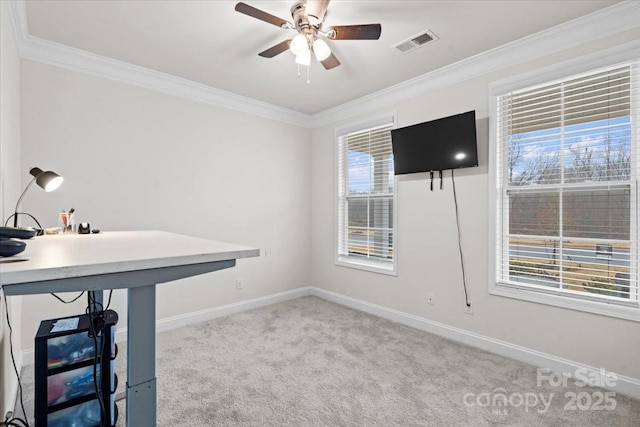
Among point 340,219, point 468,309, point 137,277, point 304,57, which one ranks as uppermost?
point 304,57

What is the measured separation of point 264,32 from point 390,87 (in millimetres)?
1611

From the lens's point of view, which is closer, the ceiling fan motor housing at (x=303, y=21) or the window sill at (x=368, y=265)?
the ceiling fan motor housing at (x=303, y=21)

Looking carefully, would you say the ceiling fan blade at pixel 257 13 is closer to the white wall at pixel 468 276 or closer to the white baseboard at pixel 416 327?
the white wall at pixel 468 276

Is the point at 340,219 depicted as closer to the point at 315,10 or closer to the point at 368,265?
the point at 368,265

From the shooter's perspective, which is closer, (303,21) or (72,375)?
(72,375)

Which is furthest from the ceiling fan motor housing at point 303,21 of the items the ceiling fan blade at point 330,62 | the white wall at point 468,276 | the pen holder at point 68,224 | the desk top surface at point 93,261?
the pen holder at point 68,224

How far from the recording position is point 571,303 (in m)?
2.39

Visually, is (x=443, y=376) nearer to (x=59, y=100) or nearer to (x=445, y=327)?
(x=445, y=327)

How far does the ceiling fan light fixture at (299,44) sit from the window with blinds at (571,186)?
1.83 meters

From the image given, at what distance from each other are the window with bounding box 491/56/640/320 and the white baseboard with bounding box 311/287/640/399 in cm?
44

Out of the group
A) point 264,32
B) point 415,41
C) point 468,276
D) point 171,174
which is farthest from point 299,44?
point 468,276

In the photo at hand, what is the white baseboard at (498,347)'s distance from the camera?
7.16 feet

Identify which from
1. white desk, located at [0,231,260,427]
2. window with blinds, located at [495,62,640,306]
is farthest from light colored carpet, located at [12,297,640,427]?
white desk, located at [0,231,260,427]

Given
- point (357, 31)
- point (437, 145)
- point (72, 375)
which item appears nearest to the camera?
point (72, 375)
